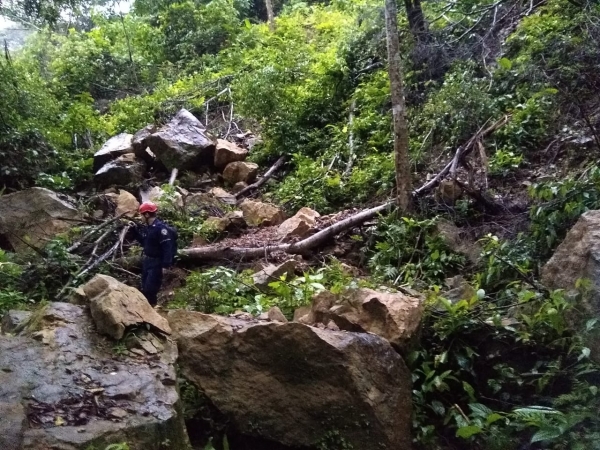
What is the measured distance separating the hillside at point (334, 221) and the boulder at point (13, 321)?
0.10 feet

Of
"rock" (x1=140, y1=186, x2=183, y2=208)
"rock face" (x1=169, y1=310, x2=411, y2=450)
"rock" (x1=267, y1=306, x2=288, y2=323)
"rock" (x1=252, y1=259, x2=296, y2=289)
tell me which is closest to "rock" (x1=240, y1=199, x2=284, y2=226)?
"rock" (x1=140, y1=186, x2=183, y2=208)

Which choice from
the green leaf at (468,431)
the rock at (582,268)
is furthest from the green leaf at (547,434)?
the rock at (582,268)

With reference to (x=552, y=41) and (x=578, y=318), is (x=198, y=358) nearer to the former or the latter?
(x=578, y=318)

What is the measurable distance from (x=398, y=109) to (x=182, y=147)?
595cm

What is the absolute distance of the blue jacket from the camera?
7535mm

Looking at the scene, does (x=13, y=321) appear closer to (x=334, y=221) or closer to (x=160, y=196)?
(x=334, y=221)

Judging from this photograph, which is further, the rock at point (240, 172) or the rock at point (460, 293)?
the rock at point (240, 172)

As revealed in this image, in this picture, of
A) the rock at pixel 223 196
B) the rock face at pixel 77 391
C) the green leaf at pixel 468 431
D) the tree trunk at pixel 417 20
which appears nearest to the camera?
the rock face at pixel 77 391

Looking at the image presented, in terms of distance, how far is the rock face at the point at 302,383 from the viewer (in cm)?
473

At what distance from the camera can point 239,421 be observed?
15.8 feet

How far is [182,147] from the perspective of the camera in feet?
42.4

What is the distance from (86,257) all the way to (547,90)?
25.3 ft

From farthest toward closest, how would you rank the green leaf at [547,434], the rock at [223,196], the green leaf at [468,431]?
the rock at [223,196], the green leaf at [468,431], the green leaf at [547,434]

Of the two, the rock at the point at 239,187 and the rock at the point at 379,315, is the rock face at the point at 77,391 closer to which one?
the rock at the point at 379,315
